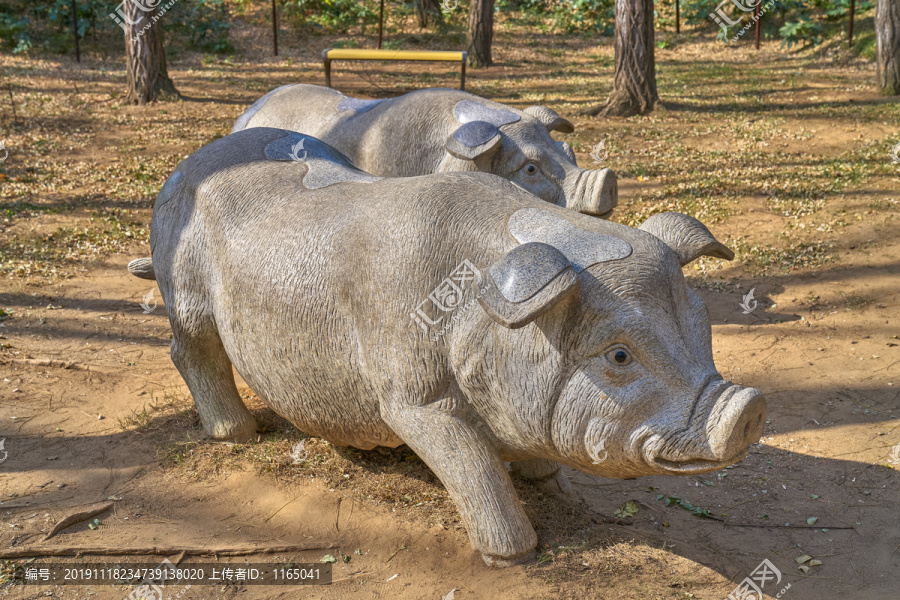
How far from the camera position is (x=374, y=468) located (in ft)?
15.5

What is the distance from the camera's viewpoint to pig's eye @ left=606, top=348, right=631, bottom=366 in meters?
3.19

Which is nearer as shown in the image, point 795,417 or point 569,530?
point 569,530

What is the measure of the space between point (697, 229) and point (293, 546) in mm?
2498

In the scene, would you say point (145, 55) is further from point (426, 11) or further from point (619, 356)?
point (619, 356)

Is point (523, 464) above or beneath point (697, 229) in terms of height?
beneath

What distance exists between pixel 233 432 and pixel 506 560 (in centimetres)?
214

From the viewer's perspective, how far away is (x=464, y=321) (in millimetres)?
3482

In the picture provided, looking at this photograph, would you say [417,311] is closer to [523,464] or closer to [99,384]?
[523,464]

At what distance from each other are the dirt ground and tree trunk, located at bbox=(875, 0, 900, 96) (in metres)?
0.67

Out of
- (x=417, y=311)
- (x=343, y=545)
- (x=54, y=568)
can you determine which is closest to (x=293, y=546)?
(x=343, y=545)

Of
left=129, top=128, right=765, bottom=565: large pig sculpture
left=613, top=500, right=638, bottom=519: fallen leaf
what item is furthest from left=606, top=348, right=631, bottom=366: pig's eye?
left=613, top=500, right=638, bottom=519: fallen leaf

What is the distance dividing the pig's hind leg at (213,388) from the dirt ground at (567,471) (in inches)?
6.1

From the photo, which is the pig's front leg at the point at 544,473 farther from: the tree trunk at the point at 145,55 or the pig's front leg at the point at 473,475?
the tree trunk at the point at 145,55

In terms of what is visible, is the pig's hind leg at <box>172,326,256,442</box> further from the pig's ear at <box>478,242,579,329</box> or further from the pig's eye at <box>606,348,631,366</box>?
the pig's eye at <box>606,348,631,366</box>
